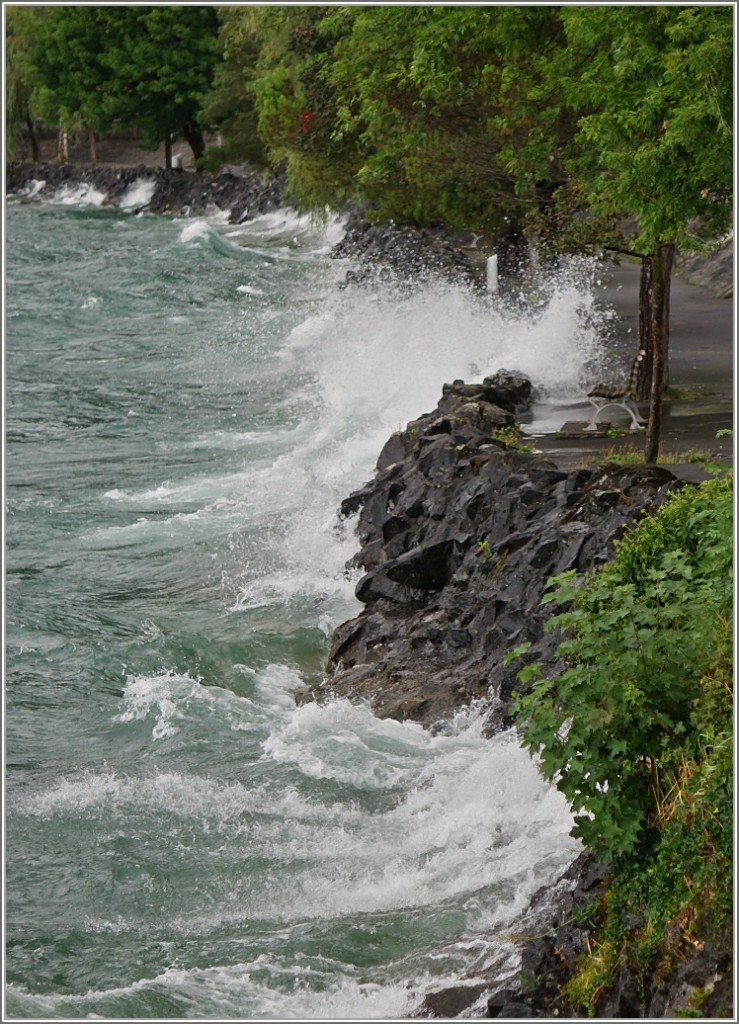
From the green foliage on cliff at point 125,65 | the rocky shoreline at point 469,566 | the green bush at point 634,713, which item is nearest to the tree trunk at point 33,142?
the green foliage on cliff at point 125,65

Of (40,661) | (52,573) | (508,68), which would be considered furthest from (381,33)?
(40,661)

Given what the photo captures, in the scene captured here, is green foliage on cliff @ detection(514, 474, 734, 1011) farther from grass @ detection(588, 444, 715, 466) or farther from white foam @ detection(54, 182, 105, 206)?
white foam @ detection(54, 182, 105, 206)

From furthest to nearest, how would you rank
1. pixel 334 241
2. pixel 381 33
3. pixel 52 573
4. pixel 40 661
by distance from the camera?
pixel 334 241 < pixel 381 33 < pixel 52 573 < pixel 40 661

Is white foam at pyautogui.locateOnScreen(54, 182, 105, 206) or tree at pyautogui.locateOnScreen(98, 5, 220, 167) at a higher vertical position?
tree at pyautogui.locateOnScreen(98, 5, 220, 167)

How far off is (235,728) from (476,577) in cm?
275

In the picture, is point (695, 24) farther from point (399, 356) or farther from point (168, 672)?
point (399, 356)

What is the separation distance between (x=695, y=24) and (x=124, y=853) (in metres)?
8.32

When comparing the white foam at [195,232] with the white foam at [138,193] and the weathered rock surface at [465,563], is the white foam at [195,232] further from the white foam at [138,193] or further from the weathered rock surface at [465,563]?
the weathered rock surface at [465,563]

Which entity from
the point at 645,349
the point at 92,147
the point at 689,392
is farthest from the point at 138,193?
the point at 689,392

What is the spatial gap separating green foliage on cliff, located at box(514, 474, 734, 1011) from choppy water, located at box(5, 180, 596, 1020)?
1.32 m

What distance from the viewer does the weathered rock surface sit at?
12.8m

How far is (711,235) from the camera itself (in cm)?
1442

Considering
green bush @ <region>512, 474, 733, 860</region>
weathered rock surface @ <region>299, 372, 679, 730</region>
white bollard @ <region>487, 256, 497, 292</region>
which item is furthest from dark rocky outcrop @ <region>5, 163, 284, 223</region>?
green bush @ <region>512, 474, 733, 860</region>

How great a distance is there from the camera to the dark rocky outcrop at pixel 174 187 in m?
56.5
